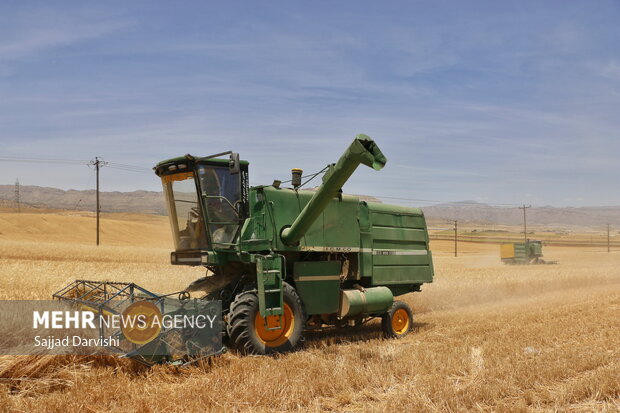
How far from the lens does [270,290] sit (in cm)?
814

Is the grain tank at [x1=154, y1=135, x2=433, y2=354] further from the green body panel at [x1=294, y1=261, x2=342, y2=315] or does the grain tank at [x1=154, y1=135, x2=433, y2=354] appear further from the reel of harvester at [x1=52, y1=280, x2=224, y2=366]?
the reel of harvester at [x1=52, y1=280, x2=224, y2=366]

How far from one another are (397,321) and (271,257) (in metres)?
3.71

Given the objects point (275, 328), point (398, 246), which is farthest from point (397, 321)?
point (275, 328)

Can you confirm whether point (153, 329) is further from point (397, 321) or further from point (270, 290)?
point (397, 321)

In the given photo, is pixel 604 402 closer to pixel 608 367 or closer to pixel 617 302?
pixel 608 367

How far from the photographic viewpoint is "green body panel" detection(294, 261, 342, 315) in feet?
30.8

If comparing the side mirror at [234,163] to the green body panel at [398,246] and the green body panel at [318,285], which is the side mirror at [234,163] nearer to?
the green body panel at [318,285]

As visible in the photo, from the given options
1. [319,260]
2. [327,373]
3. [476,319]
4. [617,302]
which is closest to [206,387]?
[327,373]

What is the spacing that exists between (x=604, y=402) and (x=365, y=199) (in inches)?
252

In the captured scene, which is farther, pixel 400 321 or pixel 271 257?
pixel 400 321

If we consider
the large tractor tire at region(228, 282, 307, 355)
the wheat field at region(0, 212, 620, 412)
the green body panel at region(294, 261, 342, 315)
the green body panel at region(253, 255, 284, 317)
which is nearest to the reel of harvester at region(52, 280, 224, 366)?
the wheat field at region(0, 212, 620, 412)

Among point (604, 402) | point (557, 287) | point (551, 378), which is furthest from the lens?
point (557, 287)

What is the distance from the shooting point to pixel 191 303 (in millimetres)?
8047

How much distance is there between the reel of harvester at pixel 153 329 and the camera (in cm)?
664
